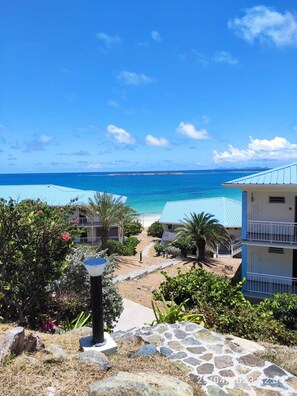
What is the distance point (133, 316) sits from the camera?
42.6ft

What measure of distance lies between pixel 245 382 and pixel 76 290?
6.01 m

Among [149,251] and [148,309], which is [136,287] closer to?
[148,309]

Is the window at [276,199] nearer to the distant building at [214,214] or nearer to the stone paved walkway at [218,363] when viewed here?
the stone paved walkway at [218,363]

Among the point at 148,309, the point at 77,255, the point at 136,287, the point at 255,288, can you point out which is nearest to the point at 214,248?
the point at 255,288

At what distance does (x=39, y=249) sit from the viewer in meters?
8.14

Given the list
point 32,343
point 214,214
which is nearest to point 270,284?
point 32,343

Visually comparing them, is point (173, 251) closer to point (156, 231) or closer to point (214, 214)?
point (214, 214)

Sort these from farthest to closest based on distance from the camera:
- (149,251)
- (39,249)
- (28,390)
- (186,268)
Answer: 1. (149,251)
2. (186,268)
3. (39,249)
4. (28,390)

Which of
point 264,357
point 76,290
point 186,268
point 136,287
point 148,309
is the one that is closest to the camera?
point 264,357

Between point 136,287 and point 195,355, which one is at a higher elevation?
point 195,355

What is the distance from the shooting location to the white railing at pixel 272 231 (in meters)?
15.9

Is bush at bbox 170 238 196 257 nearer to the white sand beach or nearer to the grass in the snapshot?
the grass

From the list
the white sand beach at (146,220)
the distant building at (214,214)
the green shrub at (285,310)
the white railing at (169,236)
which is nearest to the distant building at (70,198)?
the white railing at (169,236)

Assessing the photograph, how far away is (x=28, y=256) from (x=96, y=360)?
3.60 metres
